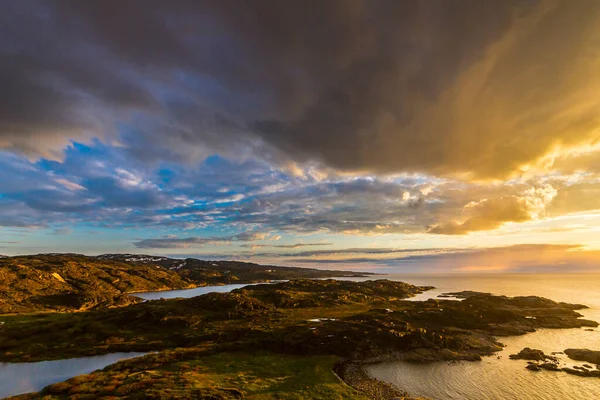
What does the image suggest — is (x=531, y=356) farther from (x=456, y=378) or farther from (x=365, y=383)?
(x=365, y=383)

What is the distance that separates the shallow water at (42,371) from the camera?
6134 centimetres

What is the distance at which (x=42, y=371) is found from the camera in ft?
235

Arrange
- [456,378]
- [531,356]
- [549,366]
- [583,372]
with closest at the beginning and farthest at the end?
[456,378] → [583,372] → [549,366] → [531,356]

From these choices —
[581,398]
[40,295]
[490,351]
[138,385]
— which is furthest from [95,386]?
[40,295]

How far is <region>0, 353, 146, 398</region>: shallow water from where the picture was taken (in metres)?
61.3

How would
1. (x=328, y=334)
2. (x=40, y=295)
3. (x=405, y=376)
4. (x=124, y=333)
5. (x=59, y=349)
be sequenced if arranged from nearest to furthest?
(x=405, y=376)
(x=59, y=349)
(x=328, y=334)
(x=124, y=333)
(x=40, y=295)

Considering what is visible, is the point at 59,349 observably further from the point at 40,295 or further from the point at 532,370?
the point at 40,295

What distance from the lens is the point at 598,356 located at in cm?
8094

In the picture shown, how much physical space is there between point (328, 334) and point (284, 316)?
50489 mm

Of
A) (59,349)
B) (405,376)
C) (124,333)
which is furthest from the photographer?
(124,333)

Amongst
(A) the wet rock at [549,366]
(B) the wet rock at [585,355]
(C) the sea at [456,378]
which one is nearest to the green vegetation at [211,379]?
(C) the sea at [456,378]

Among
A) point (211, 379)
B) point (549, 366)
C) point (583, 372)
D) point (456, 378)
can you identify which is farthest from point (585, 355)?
point (211, 379)

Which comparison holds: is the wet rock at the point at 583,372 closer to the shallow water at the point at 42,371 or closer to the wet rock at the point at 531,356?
the wet rock at the point at 531,356

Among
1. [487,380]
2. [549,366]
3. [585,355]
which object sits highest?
[585,355]
